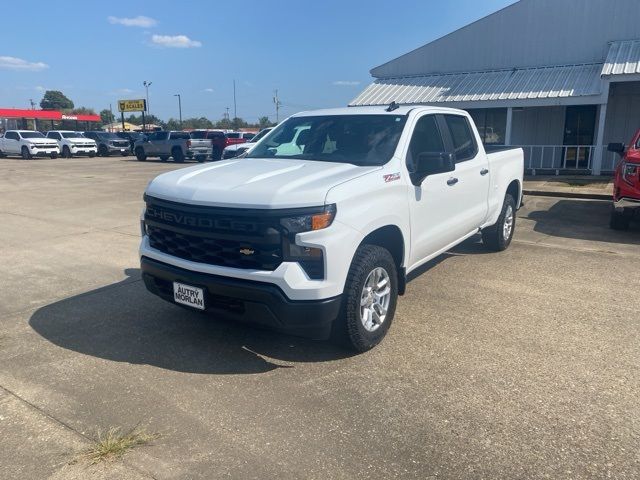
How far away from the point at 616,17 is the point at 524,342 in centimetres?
1881

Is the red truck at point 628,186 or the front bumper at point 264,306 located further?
the red truck at point 628,186

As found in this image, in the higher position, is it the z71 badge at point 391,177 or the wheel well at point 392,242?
the z71 badge at point 391,177

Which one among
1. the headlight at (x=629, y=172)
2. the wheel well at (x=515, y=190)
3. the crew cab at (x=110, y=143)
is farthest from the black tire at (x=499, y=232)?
the crew cab at (x=110, y=143)

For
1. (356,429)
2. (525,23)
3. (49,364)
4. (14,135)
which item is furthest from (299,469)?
(14,135)

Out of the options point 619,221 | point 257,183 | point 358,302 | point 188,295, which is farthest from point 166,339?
point 619,221

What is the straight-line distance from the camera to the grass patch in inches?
113

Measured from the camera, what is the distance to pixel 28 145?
3256 centimetres

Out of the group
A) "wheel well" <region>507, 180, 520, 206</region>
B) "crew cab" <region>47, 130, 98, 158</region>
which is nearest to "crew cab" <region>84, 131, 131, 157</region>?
"crew cab" <region>47, 130, 98, 158</region>

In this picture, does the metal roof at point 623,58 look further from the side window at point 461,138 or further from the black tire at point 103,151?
the black tire at point 103,151

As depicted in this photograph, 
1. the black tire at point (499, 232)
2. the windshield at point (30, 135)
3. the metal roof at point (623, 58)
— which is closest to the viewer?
the black tire at point (499, 232)

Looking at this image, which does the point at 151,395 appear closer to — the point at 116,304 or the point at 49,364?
the point at 49,364

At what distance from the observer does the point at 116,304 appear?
531 cm

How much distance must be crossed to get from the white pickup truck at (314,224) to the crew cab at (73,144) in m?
32.6

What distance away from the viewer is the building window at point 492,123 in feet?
67.8
